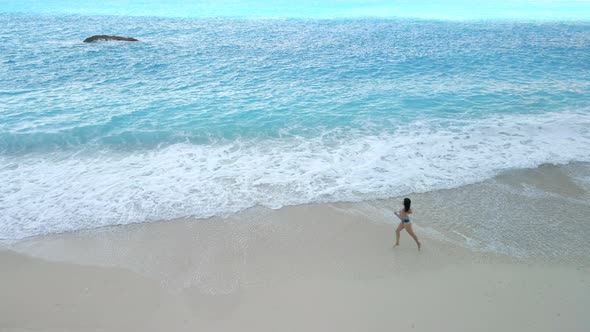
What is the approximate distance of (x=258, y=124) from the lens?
544 inches

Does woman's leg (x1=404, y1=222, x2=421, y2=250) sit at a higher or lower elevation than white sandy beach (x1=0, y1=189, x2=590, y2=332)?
higher

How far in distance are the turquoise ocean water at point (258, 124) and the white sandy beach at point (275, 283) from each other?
1.09m

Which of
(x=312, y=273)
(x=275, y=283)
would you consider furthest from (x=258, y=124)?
(x=275, y=283)

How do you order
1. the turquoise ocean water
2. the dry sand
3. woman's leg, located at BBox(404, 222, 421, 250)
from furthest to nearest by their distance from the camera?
1. the turquoise ocean water
2. woman's leg, located at BBox(404, 222, 421, 250)
3. the dry sand

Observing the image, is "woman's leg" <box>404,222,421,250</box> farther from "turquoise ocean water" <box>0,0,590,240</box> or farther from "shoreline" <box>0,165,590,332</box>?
"turquoise ocean water" <box>0,0,590,240</box>

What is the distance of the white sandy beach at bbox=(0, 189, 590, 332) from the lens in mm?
5824

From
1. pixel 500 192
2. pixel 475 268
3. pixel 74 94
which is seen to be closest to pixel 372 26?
pixel 74 94

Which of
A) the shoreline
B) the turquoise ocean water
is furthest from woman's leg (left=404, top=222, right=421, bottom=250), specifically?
the turquoise ocean water

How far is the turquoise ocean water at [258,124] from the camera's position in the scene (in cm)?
932

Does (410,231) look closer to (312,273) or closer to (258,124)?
(312,273)

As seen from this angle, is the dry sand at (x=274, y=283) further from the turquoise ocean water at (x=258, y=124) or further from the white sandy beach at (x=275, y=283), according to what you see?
the turquoise ocean water at (x=258, y=124)

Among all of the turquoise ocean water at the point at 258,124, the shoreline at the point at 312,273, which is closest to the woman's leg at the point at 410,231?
the shoreline at the point at 312,273

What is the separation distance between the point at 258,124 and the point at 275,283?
8218 mm

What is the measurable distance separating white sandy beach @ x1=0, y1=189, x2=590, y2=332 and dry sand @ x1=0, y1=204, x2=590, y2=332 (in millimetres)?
21
